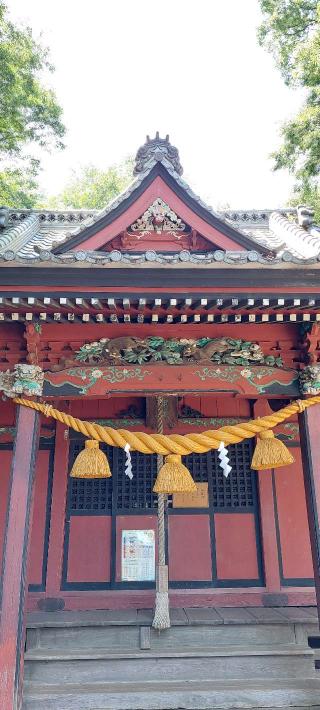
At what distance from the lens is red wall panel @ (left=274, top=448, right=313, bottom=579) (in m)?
6.82

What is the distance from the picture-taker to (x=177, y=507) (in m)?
7.03

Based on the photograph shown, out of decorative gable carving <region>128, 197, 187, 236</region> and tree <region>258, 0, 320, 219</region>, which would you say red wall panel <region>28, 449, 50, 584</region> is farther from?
tree <region>258, 0, 320, 219</region>

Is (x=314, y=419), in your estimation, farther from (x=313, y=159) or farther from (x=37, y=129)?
(x=37, y=129)

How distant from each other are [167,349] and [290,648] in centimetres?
385

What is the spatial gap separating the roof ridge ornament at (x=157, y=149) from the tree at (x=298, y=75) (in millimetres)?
4363

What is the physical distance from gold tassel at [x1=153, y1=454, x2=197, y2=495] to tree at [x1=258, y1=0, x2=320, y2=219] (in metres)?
8.25

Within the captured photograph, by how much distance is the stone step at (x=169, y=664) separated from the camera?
5.01m

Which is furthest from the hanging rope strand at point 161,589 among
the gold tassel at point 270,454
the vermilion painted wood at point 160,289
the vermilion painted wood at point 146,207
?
the vermilion painted wood at point 146,207

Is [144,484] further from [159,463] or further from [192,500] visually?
[159,463]

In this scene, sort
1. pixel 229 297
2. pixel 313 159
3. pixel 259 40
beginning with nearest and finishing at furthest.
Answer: pixel 229 297 < pixel 313 159 < pixel 259 40

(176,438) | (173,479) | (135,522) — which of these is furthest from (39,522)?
(176,438)

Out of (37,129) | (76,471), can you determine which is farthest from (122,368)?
(37,129)

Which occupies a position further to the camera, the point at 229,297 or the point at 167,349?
the point at 167,349

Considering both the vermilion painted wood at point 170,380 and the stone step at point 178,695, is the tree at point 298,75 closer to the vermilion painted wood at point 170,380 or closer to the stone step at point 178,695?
the vermilion painted wood at point 170,380
